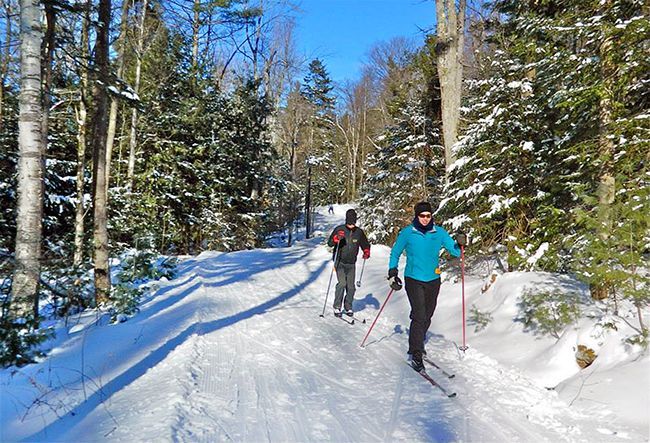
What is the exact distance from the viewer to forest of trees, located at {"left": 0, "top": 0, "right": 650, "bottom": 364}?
5.50m

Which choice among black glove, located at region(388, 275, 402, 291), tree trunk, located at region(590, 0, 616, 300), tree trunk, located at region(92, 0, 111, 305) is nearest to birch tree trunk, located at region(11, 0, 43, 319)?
tree trunk, located at region(92, 0, 111, 305)

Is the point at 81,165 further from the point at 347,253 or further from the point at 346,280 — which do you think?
the point at 346,280

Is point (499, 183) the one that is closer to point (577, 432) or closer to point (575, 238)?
point (575, 238)

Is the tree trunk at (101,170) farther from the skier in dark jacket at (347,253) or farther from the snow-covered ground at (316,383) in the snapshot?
the skier in dark jacket at (347,253)

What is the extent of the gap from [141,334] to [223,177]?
18.4 meters

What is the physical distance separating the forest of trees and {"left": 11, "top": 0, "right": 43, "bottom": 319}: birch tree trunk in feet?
0.06

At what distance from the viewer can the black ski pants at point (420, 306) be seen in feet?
18.2

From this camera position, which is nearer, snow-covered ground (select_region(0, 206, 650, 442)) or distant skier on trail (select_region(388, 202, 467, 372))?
snow-covered ground (select_region(0, 206, 650, 442))

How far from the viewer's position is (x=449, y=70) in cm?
1205

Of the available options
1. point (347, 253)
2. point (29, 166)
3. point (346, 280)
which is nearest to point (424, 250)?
point (347, 253)

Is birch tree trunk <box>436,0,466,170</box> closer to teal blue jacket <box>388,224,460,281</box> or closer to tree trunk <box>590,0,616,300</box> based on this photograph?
tree trunk <box>590,0,616,300</box>

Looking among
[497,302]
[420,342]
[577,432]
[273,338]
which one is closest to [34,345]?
[273,338]

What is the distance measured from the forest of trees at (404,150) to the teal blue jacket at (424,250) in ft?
5.67

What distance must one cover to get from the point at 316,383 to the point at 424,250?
224cm
